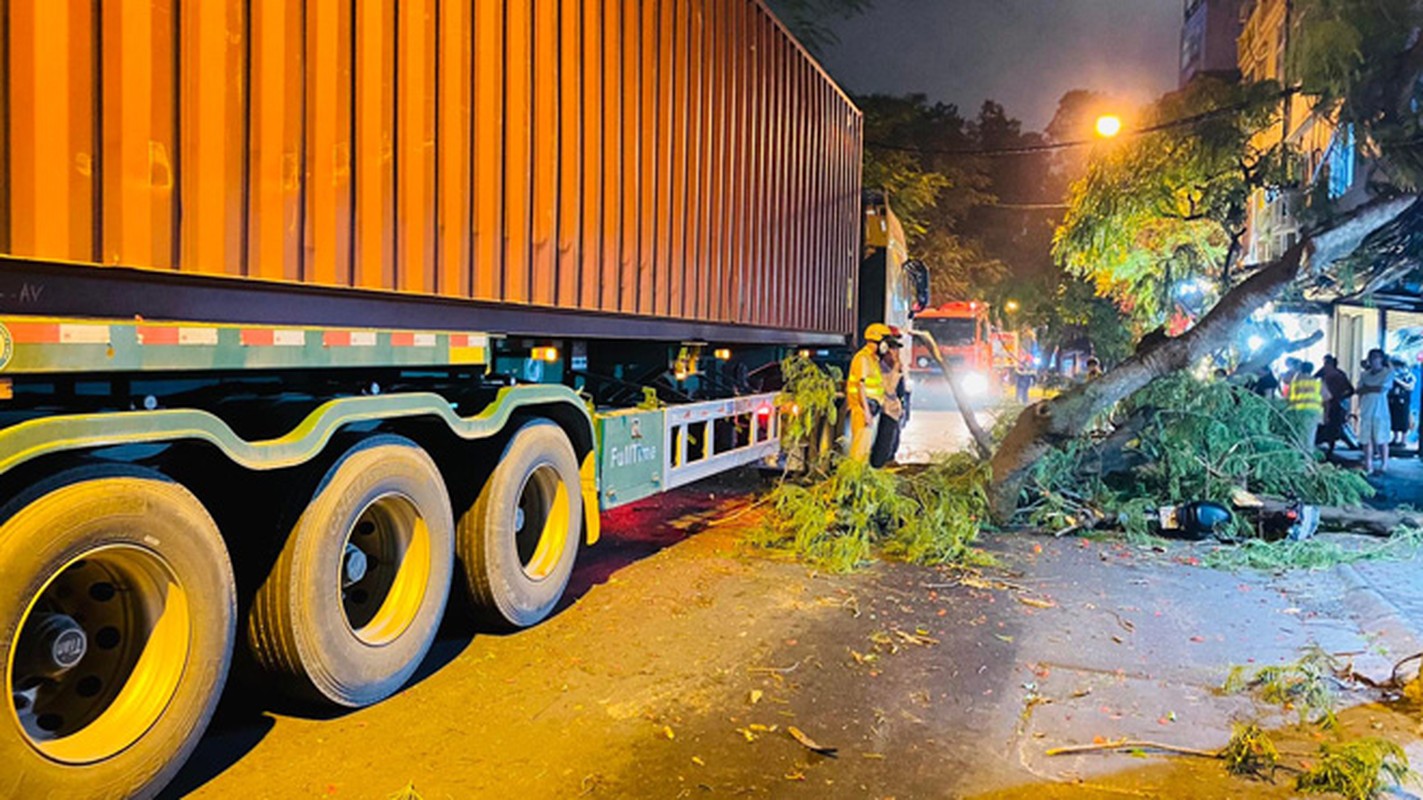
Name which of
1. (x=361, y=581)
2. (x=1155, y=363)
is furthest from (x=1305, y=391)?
(x=361, y=581)

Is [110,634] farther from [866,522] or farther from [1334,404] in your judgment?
[1334,404]

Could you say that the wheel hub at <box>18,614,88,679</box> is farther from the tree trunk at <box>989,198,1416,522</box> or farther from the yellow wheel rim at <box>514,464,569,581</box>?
the tree trunk at <box>989,198,1416,522</box>

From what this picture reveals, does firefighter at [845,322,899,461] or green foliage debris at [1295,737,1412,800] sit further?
firefighter at [845,322,899,461]

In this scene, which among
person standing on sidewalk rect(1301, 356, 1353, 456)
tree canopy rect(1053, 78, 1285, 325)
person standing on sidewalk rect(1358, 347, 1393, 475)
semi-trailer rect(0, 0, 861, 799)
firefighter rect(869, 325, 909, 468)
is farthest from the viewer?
person standing on sidewalk rect(1301, 356, 1353, 456)

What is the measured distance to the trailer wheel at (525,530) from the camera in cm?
556

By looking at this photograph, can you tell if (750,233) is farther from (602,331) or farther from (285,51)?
(285,51)

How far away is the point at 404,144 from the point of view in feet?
15.6

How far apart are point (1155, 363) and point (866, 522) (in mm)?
3495

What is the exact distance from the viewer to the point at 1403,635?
6.23 m

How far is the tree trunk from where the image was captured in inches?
380

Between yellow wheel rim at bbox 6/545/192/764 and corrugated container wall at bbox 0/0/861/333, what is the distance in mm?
1058

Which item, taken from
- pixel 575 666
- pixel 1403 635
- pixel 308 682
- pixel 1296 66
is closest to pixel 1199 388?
pixel 1296 66

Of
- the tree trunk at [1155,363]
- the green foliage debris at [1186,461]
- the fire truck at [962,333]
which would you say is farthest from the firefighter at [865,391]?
the fire truck at [962,333]

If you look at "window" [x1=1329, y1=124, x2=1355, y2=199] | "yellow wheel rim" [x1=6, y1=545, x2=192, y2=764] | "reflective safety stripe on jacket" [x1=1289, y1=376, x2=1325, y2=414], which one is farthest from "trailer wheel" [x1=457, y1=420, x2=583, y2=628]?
"reflective safety stripe on jacket" [x1=1289, y1=376, x2=1325, y2=414]
